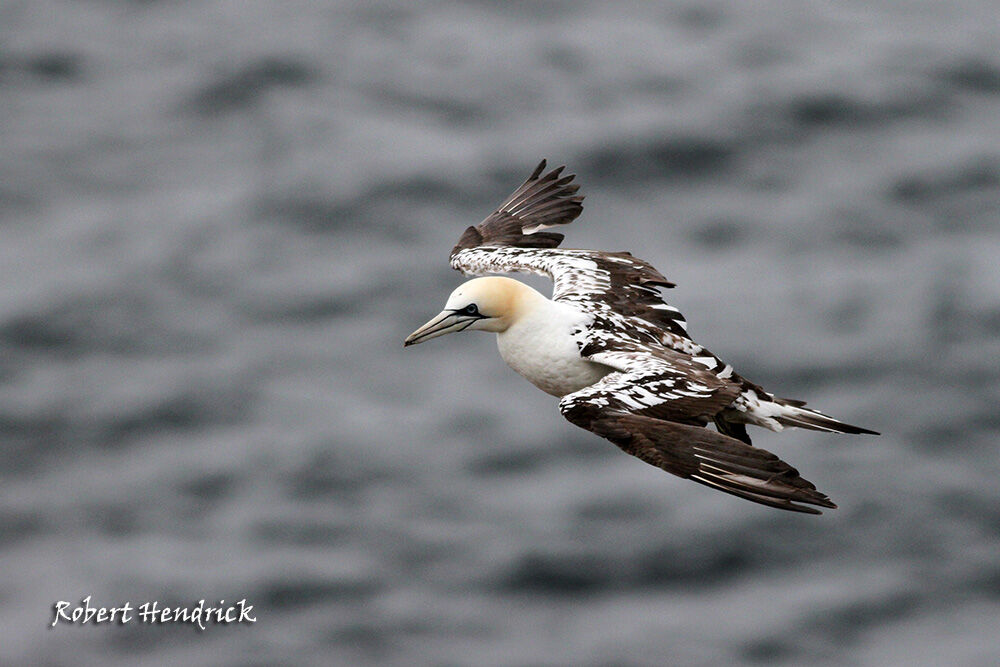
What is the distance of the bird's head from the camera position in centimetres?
1861

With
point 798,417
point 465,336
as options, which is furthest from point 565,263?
point 465,336

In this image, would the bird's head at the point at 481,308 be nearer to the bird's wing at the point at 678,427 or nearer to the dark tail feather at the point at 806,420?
the bird's wing at the point at 678,427

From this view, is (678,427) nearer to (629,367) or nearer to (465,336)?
(629,367)

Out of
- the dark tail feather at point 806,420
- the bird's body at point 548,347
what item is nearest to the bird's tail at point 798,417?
the dark tail feather at point 806,420

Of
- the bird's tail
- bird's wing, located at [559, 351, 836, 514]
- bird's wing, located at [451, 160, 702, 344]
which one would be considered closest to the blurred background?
bird's wing, located at [451, 160, 702, 344]

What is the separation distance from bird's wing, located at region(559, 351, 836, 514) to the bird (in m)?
0.01

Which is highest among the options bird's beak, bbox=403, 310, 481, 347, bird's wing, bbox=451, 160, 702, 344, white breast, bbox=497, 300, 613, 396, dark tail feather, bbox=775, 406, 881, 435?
bird's wing, bbox=451, 160, 702, 344

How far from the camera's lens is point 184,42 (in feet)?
147

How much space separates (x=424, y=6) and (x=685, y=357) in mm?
28166

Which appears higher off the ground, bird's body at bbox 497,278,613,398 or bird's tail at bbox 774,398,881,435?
bird's body at bbox 497,278,613,398

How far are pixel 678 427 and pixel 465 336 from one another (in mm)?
25097

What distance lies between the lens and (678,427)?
1667 centimetres

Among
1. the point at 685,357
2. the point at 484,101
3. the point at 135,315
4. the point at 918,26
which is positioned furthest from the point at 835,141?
the point at 685,357

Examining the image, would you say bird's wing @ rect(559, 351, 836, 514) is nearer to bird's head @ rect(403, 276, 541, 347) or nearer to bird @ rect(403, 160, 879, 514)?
bird @ rect(403, 160, 879, 514)
